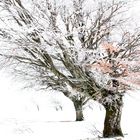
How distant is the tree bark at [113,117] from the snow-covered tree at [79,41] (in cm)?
18

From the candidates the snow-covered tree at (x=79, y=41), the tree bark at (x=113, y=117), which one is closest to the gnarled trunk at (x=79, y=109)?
the tree bark at (x=113, y=117)

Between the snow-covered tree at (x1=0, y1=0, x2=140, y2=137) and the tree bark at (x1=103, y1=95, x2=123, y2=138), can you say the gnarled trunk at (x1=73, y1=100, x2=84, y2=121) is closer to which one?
the tree bark at (x1=103, y1=95, x2=123, y2=138)

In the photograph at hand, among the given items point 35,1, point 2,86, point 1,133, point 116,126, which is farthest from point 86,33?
point 2,86

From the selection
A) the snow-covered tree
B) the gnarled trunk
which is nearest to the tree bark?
the snow-covered tree

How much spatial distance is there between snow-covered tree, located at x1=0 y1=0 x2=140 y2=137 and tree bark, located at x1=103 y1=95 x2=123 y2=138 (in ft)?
0.60

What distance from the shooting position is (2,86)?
168 ft

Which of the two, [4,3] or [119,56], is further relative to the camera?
[119,56]

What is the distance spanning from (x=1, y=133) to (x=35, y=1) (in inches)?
455

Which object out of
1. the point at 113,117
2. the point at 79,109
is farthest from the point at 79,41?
the point at 79,109

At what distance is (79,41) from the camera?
40.0 feet

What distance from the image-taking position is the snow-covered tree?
11.5 meters

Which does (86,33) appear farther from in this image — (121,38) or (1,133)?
(1,133)

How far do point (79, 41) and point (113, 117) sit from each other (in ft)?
11.8

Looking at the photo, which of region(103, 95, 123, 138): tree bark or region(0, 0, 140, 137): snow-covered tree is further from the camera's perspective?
region(103, 95, 123, 138): tree bark
